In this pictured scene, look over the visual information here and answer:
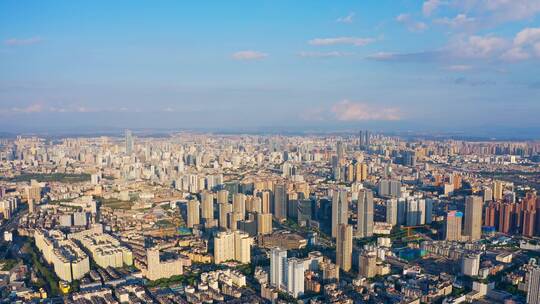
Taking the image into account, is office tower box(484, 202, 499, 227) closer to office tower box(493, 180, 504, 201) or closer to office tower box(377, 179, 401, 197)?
office tower box(493, 180, 504, 201)

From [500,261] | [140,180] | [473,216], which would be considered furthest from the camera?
[140,180]

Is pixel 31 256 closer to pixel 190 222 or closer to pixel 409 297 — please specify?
pixel 190 222

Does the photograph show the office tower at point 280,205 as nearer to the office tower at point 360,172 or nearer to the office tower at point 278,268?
the office tower at point 278,268

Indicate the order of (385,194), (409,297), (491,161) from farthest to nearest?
(491,161), (385,194), (409,297)

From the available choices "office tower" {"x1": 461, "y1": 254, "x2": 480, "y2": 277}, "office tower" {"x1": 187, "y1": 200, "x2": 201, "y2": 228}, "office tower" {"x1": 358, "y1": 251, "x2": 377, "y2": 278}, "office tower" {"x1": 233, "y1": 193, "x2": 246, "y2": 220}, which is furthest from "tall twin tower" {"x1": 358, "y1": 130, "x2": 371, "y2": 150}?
"office tower" {"x1": 358, "y1": 251, "x2": 377, "y2": 278}

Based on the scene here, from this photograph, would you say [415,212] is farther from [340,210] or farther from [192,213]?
[192,213]

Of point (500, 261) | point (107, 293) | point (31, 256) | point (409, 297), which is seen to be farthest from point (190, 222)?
point (500, 261)
